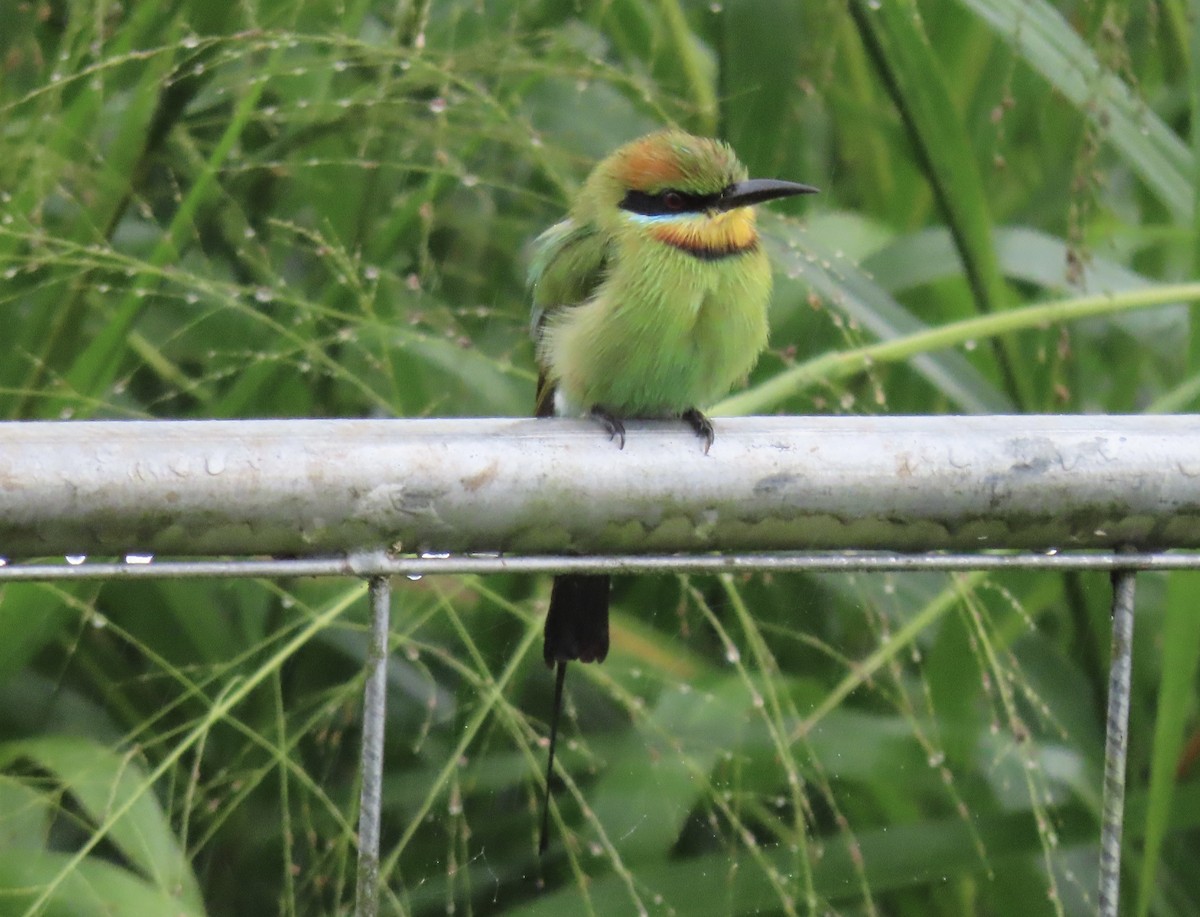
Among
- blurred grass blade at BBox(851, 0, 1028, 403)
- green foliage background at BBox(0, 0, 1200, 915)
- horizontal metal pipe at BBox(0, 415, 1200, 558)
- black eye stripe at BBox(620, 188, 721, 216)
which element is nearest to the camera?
horizontal metal pipe at BBox(0, 415, 1200, 558)

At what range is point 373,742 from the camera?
548 mm

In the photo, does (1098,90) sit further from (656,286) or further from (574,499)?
(574,499)

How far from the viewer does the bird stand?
131cm

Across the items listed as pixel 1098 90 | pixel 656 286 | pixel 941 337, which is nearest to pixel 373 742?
pixel 941 337

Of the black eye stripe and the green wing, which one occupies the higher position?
the black eye stripe

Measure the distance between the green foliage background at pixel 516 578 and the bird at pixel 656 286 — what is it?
0.05m

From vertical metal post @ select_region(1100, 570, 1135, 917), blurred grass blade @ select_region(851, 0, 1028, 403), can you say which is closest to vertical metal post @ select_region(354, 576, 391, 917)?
vertical metal post @ select_region(1100, 570, 1135, 917)

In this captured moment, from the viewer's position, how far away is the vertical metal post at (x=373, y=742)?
0.54 meters

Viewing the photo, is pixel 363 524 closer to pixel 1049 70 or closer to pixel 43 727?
pixel 43 727

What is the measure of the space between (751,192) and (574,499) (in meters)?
0.85

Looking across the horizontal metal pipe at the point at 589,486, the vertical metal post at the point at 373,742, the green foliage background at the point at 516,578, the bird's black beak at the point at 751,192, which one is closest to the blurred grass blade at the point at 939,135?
the green foliage background at the point at 516,578

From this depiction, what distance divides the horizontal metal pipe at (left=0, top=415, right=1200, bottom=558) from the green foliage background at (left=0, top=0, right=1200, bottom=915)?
0.35 m

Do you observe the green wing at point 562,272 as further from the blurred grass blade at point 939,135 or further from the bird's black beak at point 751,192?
the blurred grass blade at point 939,135

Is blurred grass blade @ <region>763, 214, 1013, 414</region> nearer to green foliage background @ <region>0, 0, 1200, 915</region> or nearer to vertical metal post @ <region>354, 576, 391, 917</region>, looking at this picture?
green foliage background @ <region>0, 0, 1200, 915</region>
